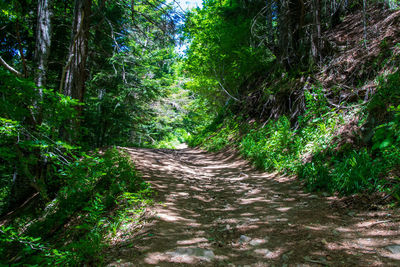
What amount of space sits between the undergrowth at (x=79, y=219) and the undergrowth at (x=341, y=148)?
2895 mm

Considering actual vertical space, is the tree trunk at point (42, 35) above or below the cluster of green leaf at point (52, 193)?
above

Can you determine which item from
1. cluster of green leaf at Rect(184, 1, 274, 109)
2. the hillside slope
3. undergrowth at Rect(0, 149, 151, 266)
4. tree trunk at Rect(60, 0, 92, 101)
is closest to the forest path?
undergrowth at Rect(0, 149, 151, 266)

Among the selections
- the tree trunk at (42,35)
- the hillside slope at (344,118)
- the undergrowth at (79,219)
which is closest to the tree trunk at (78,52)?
the tree trunk at (42,35)

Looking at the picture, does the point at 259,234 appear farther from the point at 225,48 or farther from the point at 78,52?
the point at 225,48

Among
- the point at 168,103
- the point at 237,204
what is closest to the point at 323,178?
the point at 237,204

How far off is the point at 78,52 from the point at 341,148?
5.94 m

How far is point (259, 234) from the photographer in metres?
2.48

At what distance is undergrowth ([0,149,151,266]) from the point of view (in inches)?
82.3

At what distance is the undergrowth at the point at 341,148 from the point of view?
2871 mm

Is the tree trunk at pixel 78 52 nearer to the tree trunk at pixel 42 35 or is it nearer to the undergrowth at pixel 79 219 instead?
the tree trunk at pixel 42 35

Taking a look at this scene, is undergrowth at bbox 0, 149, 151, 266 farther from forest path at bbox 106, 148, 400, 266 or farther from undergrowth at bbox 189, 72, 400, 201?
undergrowth at bbox 189, 72, 400, 201

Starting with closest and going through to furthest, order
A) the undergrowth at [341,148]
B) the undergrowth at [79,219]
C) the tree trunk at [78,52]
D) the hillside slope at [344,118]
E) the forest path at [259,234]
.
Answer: the forest path at [259,234]
the undergrowth at [79,219]
the undergrowth at [341,148]
the hillside slope at [344,118]
the tree trunk at [78,52]

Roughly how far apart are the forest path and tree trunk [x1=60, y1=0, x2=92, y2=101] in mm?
3296

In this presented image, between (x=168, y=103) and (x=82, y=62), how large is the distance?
1481 centimetres
